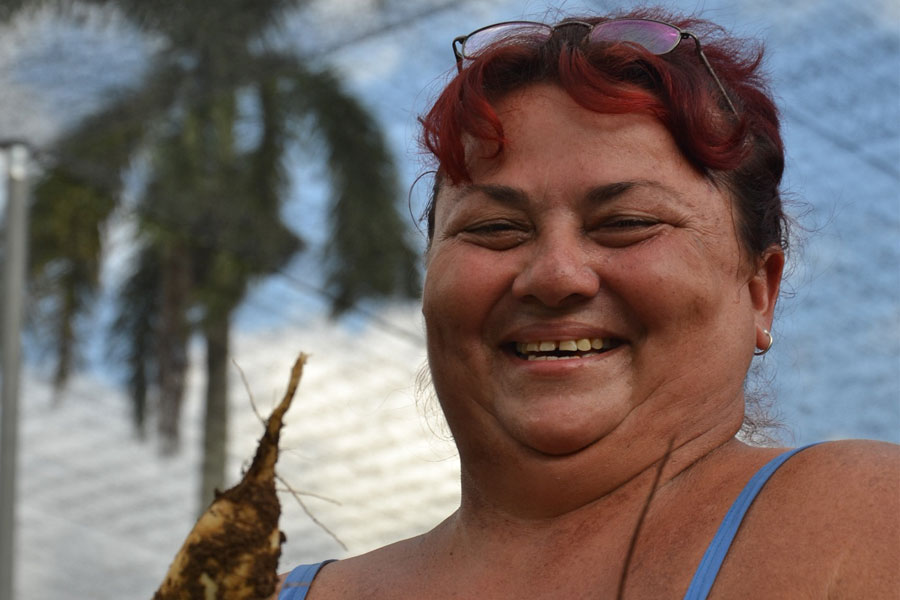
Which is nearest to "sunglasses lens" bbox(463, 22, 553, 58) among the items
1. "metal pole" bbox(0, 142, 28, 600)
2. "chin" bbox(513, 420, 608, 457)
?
"chin" bbox(513, 420, 608, 457)

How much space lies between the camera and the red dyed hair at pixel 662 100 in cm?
142

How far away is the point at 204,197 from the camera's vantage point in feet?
27.5

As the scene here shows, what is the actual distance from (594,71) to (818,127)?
13.1 feet

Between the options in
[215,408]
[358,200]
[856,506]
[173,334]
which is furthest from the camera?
[173,334]

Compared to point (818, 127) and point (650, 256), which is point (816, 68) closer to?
point (818, 127)

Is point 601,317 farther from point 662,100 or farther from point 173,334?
point 173,334

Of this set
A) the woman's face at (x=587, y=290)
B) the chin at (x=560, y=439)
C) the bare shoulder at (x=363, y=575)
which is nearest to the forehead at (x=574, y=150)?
the woman's face at (x=587, y=290)

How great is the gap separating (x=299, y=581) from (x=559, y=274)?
559 millimetres

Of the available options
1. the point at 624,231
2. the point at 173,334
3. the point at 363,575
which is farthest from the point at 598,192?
the point at 173,334

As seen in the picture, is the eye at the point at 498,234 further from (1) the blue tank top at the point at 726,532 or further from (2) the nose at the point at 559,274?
(1) the blue tank top at the point at 726,532

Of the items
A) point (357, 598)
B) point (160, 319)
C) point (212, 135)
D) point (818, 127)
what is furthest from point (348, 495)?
point (357, 598)

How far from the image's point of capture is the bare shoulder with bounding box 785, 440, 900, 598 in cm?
111

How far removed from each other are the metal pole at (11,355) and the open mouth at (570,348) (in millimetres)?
4228

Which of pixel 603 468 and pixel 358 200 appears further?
pixel 358 200
